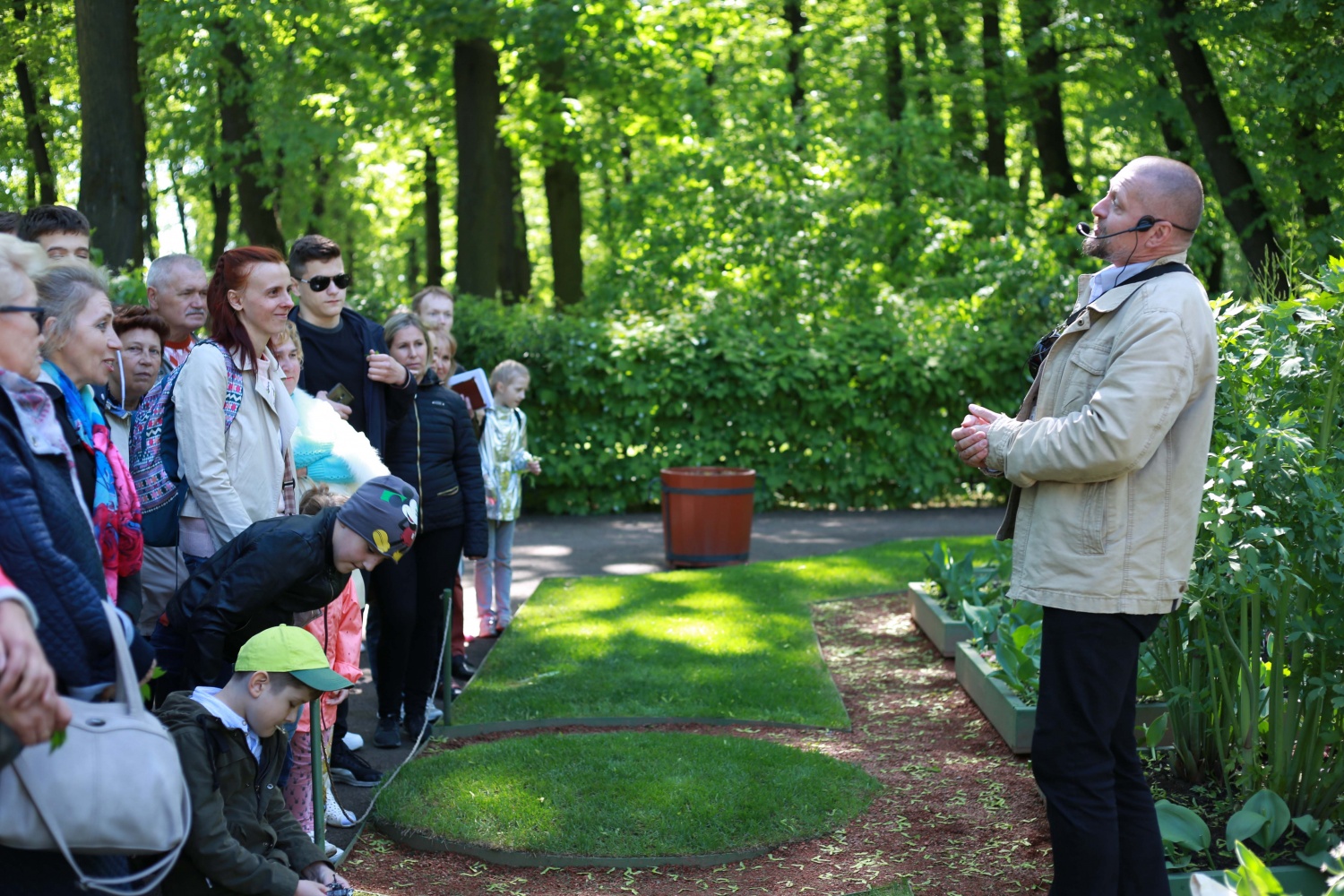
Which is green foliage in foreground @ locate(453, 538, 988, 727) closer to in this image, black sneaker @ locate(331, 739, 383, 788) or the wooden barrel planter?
the wooden barrel planter

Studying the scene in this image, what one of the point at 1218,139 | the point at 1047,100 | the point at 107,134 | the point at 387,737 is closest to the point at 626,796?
the point at 387,737

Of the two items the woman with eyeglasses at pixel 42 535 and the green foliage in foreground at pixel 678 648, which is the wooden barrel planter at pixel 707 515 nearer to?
the green foliage in foreground at pixel 678 648

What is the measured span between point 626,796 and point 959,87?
17378 mm

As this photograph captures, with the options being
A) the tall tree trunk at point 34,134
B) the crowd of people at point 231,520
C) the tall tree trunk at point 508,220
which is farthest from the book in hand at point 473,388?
the tall tree trunk at point 508,220

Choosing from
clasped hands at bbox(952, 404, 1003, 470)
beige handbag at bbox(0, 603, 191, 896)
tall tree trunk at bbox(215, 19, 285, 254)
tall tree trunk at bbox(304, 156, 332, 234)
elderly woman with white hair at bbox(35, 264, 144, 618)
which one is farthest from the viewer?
tall tree trunk at bbox(304, 156, 332, 234)

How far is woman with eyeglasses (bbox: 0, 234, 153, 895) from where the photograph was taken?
7.85ft

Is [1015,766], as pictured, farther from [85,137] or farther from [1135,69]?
[1135,69]

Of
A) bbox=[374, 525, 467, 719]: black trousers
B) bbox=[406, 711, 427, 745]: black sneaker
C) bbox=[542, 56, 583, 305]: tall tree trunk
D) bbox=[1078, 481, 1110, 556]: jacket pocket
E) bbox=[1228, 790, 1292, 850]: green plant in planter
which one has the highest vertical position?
bbox=[542, 56, 583, 305]: tall tree trunk

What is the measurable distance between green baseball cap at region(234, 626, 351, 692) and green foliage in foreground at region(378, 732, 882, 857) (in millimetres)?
1423

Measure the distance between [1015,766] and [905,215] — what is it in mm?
12709

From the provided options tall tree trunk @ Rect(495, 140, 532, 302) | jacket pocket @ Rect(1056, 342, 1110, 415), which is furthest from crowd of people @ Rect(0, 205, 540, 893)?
tall tree trunk @ Rect(495, 140, 532, 302)

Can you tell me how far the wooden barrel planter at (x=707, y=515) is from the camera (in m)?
10.1

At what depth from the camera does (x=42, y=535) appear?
240cm

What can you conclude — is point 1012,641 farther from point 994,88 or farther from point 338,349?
point 994,88
